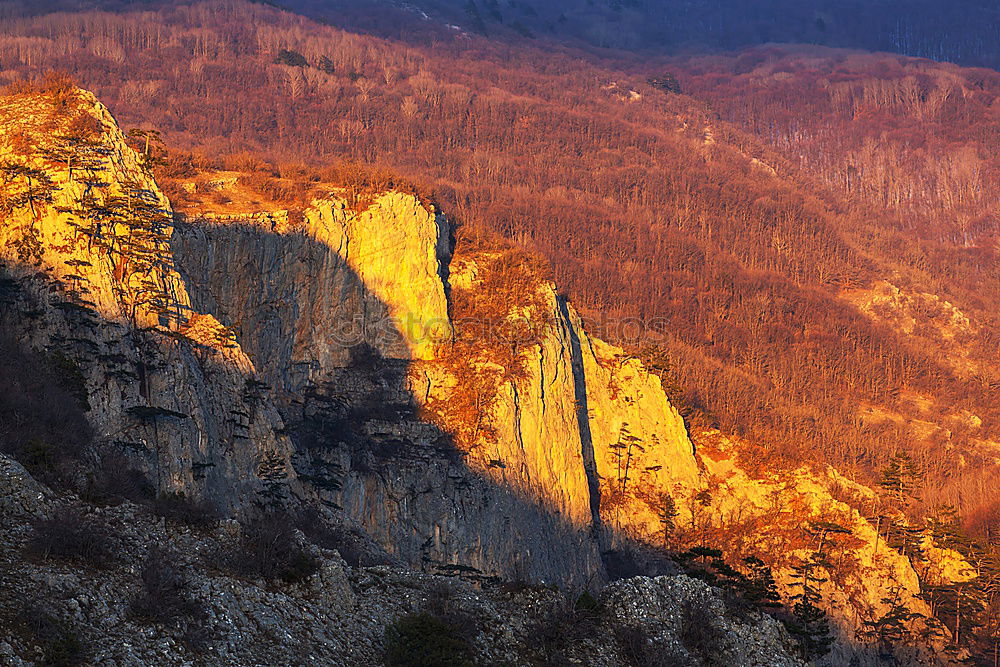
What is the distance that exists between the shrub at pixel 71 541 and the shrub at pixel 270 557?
10.7ft

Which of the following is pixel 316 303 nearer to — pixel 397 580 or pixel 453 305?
pixel 453 305

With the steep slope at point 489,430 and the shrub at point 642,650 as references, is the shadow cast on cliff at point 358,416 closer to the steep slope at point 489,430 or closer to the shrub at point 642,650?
the steep slope at point 489,430

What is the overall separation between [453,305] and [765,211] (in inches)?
4923

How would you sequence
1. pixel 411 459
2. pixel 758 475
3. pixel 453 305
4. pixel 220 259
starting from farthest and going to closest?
pixel 758 475 → pixel 453 305 → pixel 411 459 → pixel 220 259

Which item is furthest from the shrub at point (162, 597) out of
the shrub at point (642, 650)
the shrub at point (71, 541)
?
the shrub at point (642, 650)

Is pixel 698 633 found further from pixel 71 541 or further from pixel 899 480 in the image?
pixel 899 480

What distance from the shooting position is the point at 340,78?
616ft

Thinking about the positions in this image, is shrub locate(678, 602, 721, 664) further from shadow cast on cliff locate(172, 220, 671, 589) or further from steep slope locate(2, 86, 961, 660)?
shadow cast on cliff locate(172, 220, 671, 589)

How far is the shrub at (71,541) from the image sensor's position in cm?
2253

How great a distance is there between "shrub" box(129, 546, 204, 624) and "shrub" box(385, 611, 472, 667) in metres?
5.29

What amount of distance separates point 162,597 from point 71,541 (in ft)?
7.56

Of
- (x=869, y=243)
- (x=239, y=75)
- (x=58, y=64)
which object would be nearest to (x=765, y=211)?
(x=869, y=243)

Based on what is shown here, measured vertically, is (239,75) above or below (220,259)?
above

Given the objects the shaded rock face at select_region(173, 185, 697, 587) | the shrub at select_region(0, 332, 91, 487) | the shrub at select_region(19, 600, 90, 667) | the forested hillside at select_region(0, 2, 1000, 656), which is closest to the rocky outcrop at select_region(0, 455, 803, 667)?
the shrub at select_region(19, 600, 90, 667)
